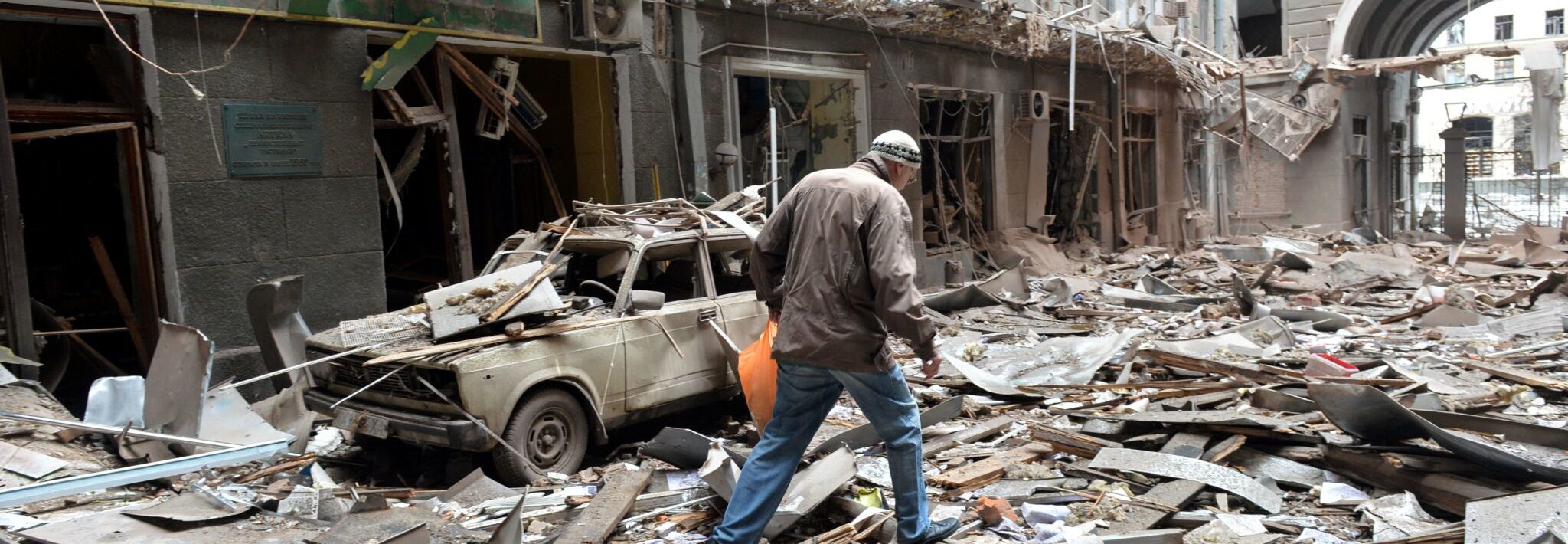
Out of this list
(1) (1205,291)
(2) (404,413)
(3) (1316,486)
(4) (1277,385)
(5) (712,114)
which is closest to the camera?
(3) (1316,486)

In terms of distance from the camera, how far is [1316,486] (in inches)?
210

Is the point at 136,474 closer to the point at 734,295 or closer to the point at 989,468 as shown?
the point at 734,295

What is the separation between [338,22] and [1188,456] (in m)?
6.95

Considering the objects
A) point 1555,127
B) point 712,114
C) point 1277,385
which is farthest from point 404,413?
point 1555,127

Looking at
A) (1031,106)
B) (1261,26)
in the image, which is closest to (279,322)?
(1031,106)

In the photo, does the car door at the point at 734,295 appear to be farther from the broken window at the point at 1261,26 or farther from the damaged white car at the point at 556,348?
the broken window at the point at 1261,26

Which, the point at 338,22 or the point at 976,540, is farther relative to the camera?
the point at 338,22

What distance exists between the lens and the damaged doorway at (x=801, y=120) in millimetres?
13586

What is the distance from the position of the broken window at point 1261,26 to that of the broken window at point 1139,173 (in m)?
11.8

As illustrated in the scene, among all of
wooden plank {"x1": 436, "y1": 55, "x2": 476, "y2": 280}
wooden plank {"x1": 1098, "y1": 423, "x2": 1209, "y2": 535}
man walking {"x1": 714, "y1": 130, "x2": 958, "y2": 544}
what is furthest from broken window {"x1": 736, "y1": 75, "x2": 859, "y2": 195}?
man walking {"x1": 714, "y1": 130, "x2": 958, "y2": 544}

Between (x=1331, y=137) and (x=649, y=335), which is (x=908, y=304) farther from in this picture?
(x=1331, y=137)

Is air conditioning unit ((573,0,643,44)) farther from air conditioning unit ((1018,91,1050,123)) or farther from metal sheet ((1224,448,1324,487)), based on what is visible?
air conditioning unit ((1018,91,1050,123))

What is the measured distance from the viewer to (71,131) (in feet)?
24.5

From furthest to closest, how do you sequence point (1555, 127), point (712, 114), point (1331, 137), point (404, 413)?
1. point (1331, 137)
2. point (1555, 127)
3. point (712, 114)
4. point (404, 413)
